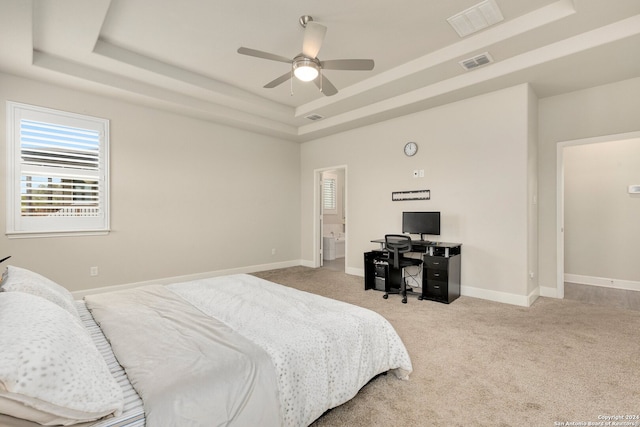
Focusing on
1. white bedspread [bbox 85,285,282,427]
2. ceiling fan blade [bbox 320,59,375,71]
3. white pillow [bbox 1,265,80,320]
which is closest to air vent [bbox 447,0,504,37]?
ceiling fan blade [bbox 320,59,375,71]

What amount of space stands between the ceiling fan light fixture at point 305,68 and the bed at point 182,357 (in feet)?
6.82

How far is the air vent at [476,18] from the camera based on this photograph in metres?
2.84

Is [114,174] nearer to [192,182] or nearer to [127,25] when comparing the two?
[192,182]

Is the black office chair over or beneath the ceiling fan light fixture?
beneath

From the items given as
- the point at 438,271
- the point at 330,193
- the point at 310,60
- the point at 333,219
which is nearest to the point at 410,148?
the point at 438,271

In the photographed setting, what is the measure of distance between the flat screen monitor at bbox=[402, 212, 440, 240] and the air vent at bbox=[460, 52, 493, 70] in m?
1.93

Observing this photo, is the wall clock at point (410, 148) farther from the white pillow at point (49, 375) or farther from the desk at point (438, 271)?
the white pillow at point (49, 375)

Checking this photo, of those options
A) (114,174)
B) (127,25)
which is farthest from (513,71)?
(114,174)

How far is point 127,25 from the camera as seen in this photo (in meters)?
3.11

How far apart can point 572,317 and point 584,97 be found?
2.80 metres

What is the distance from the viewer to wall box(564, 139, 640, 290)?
4.66 m

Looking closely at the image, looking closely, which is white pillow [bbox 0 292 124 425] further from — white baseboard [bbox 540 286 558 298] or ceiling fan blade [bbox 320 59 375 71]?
white baseboard [bbox 540 286 558 298]

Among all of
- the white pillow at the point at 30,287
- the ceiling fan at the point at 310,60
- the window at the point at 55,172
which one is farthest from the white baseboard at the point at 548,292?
the window at the point at 55,172

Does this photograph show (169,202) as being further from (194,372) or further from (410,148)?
(194,372)
